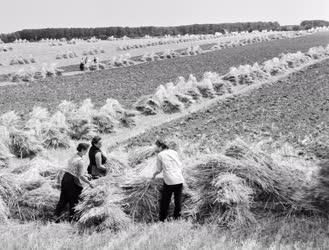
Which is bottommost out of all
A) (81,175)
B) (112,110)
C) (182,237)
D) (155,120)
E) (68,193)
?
(155,120)

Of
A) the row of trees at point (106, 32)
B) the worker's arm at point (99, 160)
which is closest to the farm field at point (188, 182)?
the worker's arm at point (99, 160)

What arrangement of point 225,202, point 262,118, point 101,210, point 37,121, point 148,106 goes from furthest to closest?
point 148,106, point 262,118, point 37,121, point 101,210, point 225,202

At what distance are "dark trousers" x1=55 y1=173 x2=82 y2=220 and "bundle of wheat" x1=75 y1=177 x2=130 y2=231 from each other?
143 mm

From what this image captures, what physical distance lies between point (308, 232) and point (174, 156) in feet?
8.05

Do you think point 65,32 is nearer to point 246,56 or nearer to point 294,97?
point 246,56

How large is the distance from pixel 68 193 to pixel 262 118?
973 cm

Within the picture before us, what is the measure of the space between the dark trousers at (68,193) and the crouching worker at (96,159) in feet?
2.59

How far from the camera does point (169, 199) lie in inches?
356

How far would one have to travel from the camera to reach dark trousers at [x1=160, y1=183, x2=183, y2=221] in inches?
354

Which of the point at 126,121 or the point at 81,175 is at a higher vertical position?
the point at 81,175

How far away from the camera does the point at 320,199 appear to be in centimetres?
885

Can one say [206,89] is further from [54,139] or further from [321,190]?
[321,190]

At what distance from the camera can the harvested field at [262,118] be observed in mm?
15406

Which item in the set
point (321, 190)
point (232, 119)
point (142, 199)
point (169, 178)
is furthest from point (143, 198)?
point (232, 119)
